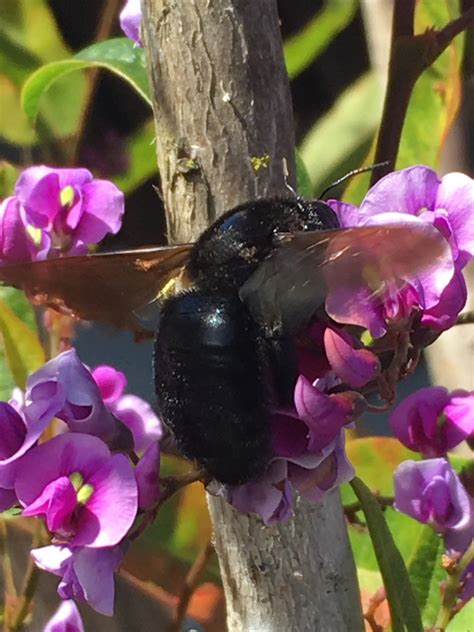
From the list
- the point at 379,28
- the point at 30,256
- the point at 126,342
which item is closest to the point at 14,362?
the point at 30,256

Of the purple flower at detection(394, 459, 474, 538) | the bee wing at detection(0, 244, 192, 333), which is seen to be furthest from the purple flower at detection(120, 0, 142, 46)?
the purple flower at detection(394, 459, 474, 538)

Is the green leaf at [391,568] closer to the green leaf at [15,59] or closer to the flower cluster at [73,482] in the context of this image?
the flower cluster at [73,482]

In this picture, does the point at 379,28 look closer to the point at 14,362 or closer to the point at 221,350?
the point at 14,362

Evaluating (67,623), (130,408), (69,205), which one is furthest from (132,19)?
(67,623)

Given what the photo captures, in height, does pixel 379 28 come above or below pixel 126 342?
above

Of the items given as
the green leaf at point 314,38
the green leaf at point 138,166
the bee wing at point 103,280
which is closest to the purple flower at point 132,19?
the bee wing at point 103,280

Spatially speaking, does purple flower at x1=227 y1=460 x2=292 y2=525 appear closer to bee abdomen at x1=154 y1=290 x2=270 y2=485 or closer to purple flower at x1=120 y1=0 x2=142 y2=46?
bee abdomen at x1=154 y1=290 x2=270 y2=485
